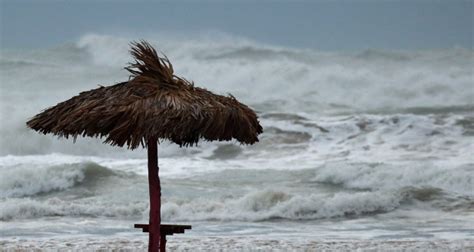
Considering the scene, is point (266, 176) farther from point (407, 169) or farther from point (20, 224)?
point (20, 224)

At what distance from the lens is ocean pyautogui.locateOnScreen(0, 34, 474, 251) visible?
15016mm

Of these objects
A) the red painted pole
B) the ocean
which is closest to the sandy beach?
the ocean

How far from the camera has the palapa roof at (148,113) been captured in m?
7.82

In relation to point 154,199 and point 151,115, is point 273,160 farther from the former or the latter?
point 151,115

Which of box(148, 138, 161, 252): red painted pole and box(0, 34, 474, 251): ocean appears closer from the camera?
box(148, 138, 161, 252): red painted pole

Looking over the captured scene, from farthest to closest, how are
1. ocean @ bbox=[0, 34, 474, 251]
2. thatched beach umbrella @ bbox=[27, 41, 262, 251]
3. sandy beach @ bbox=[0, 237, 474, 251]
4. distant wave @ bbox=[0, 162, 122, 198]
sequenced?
distant wave @ bbox=[0, 162, 122, 198] → ocean @ bbox=[0, 34, 474, 251] → sandy beach @ bbox=[0, 237, 474, 251] → thatched beach umbrella @ bbox=[27, 41, 262, 251]

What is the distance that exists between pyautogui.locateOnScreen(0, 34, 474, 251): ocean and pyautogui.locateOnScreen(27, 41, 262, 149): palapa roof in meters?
4.34

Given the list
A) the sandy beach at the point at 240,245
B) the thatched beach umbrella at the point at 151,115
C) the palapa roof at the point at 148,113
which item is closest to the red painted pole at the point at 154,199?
the thatched beach umbrella at the point at 151,115

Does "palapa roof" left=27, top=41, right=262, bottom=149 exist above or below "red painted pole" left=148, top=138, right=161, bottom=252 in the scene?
above

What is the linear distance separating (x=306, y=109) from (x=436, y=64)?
14.0m

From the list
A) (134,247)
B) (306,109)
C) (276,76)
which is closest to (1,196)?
(134,247)

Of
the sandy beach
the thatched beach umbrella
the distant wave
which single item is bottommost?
the sandy beach

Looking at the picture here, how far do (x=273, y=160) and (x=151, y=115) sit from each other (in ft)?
62.6

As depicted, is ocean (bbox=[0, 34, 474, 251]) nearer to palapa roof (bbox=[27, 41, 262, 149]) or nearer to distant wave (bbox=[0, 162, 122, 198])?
distant wave (bbox=[0, 162, 122, 198])
